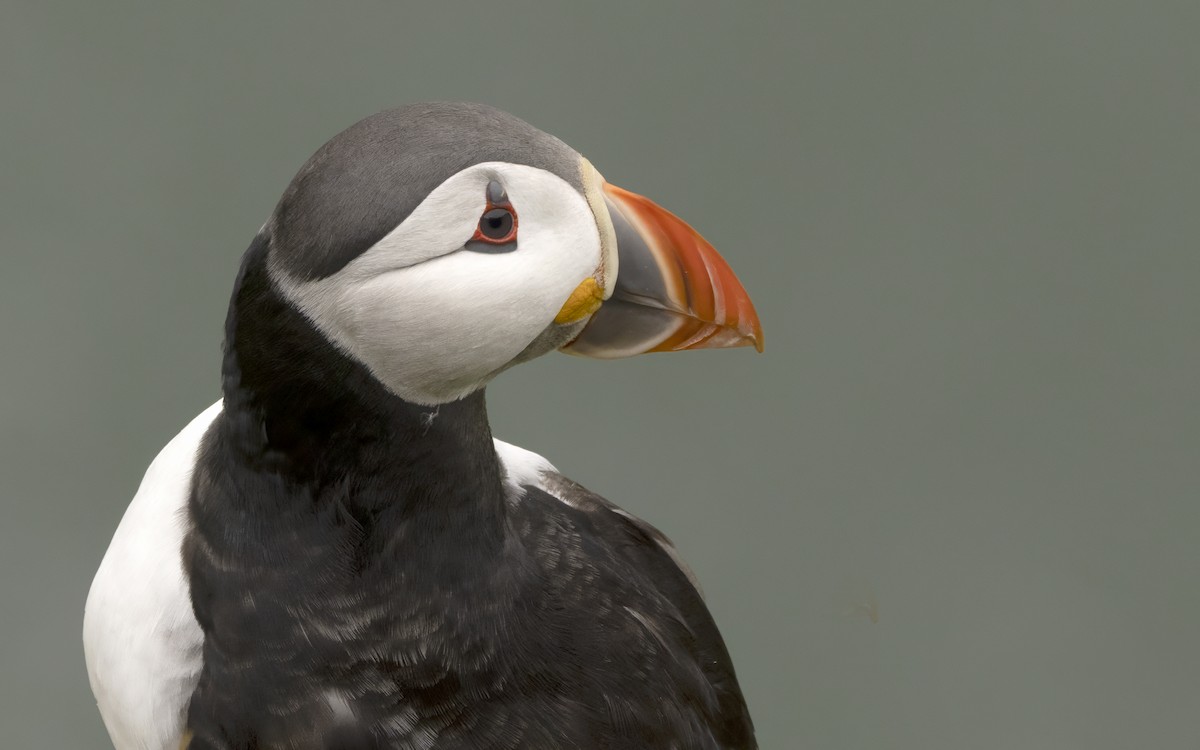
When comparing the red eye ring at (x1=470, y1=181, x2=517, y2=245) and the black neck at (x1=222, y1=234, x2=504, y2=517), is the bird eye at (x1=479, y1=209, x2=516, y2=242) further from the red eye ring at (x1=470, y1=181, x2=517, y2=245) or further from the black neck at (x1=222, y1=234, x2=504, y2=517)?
the black neck at (x1=222, y1=234, x2=504, y2=517)

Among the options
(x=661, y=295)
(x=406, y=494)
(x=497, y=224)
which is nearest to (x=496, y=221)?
(x=497, y=224)

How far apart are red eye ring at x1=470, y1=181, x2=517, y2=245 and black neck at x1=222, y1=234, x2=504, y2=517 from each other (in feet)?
0.98

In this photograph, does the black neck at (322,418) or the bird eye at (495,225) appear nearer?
the bird eye at (495,225)

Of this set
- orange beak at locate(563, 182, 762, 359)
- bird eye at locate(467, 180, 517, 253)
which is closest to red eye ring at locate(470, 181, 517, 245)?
bird eye at locate(467, 180, 517, 253)

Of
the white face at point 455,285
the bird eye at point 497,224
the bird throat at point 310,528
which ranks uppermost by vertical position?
the bird eye at point 497,224

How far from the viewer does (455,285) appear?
223 cm

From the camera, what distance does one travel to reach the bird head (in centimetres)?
224

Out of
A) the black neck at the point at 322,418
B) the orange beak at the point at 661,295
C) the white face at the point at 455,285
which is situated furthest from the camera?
the orange beak at the point at 661,295

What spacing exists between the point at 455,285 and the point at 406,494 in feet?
1.53

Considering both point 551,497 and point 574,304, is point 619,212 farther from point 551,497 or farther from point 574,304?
point 551,497

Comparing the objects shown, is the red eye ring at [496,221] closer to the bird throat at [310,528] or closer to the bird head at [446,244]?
the bird head at [446,244]

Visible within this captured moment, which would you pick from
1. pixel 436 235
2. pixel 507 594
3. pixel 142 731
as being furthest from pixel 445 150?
pixel 142 731

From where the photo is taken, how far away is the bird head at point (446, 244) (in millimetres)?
2236

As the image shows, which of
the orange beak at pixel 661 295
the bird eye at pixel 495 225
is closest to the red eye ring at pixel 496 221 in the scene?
the bird eye at pixel 495 225
